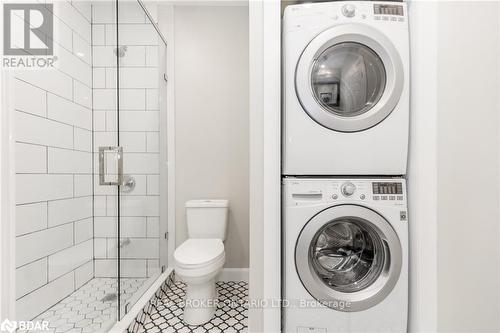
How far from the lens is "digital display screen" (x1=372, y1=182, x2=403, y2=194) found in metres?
1.25

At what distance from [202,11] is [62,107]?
150 centimetres

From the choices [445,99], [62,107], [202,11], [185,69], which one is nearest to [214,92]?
[185,69]

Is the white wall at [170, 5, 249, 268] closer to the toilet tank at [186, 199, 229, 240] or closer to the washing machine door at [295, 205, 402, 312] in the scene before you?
the toilet tank at [186, 199, 229, 240]

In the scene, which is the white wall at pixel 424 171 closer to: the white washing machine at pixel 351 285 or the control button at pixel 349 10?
the white washing machine at pixel 351 285

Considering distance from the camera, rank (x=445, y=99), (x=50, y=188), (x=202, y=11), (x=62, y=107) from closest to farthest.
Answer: (x=445, y=99), (x=50, y=188), (x=62, y=107), (x=202, y=11)

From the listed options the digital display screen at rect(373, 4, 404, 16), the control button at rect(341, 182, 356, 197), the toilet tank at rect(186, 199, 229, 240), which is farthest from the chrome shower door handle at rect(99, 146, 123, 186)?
the digital display screen at rect(373, 4, 404, 16)

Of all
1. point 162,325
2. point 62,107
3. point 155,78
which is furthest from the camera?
point 155,78

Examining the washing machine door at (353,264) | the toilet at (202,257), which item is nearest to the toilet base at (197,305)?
the toilet at (202,257)

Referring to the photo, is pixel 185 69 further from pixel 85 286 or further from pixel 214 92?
pixel 85 286

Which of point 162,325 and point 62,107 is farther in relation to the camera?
point 162,325

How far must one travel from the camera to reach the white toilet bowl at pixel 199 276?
4.92 ft

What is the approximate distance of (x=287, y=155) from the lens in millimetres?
1273

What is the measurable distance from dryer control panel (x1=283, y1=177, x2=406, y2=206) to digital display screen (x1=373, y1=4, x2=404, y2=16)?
33.1 inches

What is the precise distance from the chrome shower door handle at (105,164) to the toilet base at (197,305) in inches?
31.2
